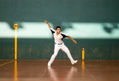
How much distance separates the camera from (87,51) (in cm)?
1165

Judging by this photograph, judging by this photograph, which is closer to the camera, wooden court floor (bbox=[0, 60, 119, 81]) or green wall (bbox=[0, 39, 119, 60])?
wooden court floor (bbox=[0, 60, 119, 81])

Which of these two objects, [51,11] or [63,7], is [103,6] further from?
[51,11]

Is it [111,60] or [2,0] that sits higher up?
[2,0]

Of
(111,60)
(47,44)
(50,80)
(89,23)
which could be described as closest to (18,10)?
(47,44)

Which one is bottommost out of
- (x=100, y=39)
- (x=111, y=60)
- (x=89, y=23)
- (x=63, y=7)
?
(x=111, y=60)

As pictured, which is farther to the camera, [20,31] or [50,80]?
[20,31]

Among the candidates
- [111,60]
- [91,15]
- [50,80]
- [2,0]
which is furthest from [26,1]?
[50,80]

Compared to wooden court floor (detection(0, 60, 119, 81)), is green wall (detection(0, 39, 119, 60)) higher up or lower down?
lower down

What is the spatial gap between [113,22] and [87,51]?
7.73ft

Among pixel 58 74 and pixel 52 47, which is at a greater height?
pixel 58 74

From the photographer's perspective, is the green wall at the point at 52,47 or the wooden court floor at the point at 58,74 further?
the green wall at the point at 52,47

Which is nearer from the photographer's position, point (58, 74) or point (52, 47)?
point (58, 74)

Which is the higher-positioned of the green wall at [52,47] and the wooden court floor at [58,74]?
the wooden court floor at [58,74]

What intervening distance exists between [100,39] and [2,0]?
6340mm
